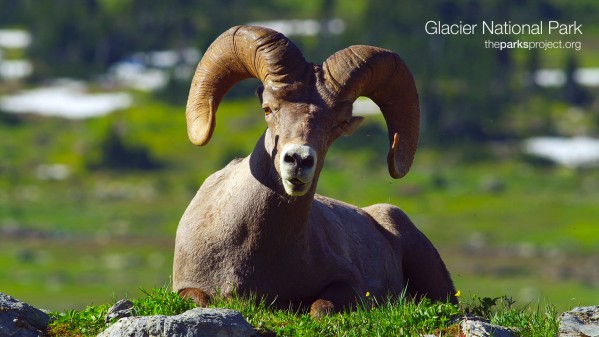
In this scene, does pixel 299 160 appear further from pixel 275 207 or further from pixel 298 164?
pixel 275 207

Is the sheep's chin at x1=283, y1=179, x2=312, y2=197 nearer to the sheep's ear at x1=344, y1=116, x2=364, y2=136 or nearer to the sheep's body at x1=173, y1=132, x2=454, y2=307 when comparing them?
the sheep's body at x1=173, y1=132, x2=454, y2=307

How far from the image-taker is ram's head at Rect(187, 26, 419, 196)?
48.9 feet

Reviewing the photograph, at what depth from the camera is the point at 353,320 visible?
43.6 feet

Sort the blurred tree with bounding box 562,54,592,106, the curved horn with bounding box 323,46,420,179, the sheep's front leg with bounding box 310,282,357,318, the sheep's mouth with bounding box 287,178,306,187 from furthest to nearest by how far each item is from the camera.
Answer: the blurred tree with bounding box 562,54,592,106
the curved horn with bounding box 323,46,420,179
the sheep's front leg with bounding box 310,282,357,318
the sheep's mouth with bounding box 287,178,306,187

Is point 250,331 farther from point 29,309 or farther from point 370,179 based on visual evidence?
point 370,179

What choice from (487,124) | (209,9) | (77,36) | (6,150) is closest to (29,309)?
(6,150)

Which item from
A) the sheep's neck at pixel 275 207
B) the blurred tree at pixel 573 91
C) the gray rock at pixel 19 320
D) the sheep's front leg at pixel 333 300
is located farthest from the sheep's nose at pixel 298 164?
the blurred tree at pixel 573 91

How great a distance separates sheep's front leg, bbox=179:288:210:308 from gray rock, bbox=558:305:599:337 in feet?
13.0

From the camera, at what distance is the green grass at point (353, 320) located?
12.9 metres

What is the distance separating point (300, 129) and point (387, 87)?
2240mm

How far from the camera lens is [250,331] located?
1247cm

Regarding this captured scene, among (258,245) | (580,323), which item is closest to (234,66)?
(258,245)

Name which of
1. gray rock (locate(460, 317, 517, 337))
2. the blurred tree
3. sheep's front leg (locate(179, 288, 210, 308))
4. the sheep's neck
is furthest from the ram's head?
the blurred tree

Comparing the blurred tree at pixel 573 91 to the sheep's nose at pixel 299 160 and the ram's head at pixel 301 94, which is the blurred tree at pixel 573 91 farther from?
the sheep's nose at pixel 299 160
